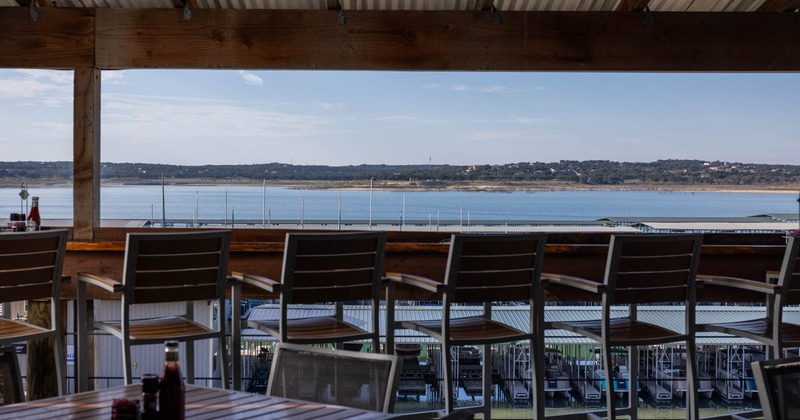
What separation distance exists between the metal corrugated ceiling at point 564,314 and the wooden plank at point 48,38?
210cm

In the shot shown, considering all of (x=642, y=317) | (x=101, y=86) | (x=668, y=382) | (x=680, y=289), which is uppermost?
(x=101, y=86)

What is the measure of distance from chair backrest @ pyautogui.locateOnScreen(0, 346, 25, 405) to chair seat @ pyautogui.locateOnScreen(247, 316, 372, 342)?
163cm

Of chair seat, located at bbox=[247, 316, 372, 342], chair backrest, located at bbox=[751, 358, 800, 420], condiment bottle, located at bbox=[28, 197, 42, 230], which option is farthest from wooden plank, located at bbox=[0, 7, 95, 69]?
chair backrest, located at bbox=[751, 358, 800, 420]

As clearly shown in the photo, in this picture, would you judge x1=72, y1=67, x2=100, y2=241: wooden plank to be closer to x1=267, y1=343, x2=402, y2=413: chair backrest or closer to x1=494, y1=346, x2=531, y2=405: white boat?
x1=494, y1=346, x2=531, y2=405: white boat

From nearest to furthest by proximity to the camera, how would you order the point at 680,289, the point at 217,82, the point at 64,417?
the point at 64,417
the point at 680,289
the point at 217,82

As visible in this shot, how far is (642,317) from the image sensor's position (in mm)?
5195

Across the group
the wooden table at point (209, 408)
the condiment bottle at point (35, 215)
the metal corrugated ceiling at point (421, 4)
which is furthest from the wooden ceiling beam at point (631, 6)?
the wooden table at point (209, 408)

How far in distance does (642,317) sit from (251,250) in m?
2.54

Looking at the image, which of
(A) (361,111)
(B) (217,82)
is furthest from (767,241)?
(A) (361,111)

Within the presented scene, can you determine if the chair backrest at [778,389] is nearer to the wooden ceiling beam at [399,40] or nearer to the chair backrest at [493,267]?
the chair backrest at [493,267]

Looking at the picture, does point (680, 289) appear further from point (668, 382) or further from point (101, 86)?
point (101, 86)

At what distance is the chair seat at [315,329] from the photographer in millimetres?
3699

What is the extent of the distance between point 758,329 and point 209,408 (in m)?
3.06

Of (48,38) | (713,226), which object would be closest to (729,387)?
(48,38)
